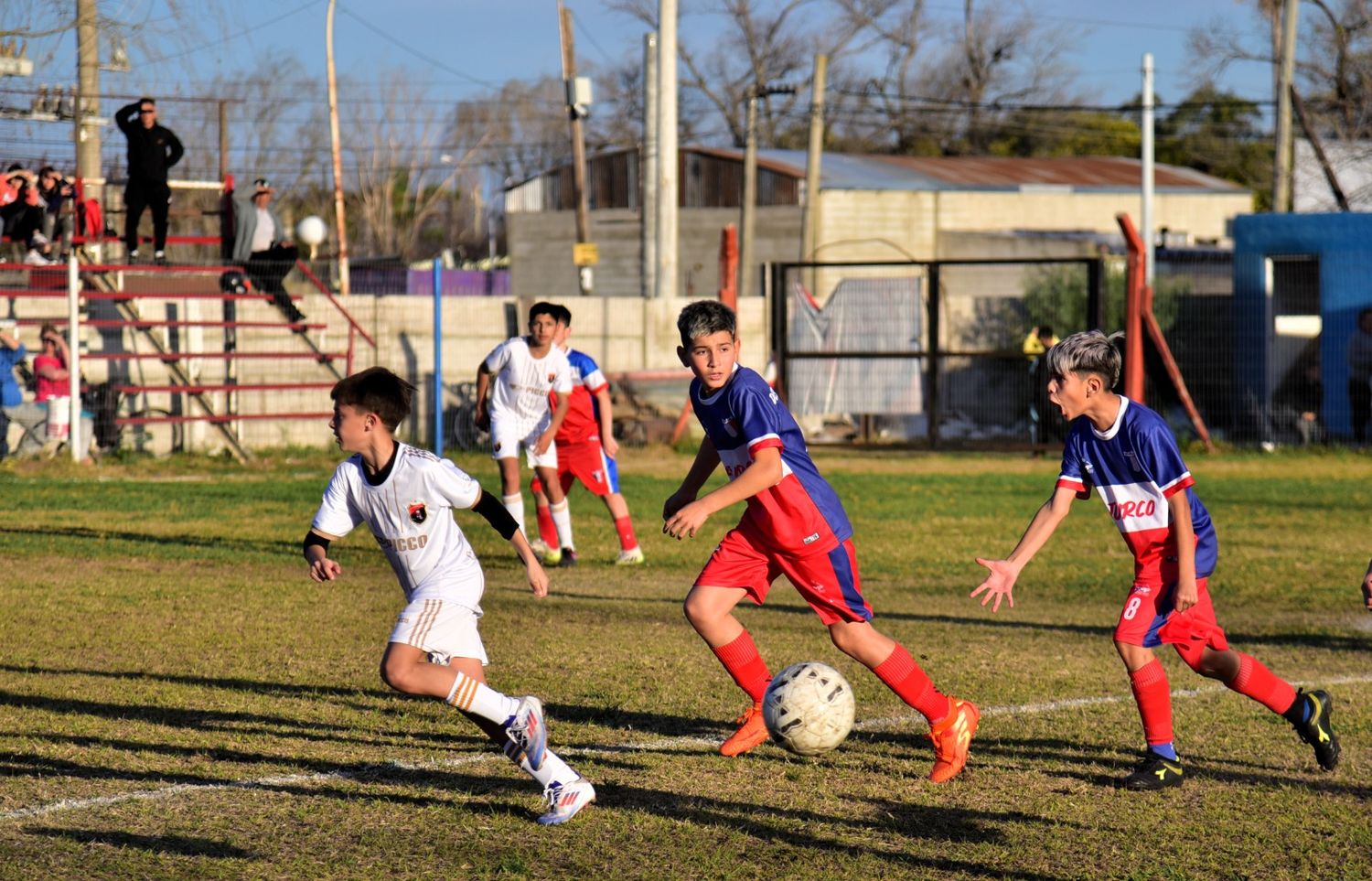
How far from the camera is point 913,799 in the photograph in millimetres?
5234

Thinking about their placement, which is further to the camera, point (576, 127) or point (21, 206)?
point (576, 127)

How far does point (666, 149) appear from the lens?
938 inches

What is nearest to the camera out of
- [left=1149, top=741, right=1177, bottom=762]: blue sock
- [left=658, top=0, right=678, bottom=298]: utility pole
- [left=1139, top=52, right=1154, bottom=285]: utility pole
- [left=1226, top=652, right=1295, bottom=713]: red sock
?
[left=1149, top=741, right=1177, bottom=762]: blue sock

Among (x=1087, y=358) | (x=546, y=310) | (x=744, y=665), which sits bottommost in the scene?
(x=744, y=665)

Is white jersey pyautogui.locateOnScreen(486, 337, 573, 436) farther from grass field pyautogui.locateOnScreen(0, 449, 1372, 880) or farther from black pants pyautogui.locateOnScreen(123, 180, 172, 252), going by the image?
black pants pyautogui.locateOnScreen(123, 180, 172, 252)

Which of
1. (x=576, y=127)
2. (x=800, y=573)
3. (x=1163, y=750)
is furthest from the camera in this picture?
(x=576, y=127)

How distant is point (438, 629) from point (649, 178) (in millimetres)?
22801

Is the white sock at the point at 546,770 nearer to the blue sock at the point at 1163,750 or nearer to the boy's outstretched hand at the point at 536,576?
the boy's outstretched hand at the point at 536,576

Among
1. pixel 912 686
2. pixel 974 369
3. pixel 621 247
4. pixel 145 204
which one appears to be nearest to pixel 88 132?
pixel 145 204

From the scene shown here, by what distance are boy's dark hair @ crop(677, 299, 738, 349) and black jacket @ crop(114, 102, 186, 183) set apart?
1603 cm

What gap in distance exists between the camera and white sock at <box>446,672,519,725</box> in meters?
4.88

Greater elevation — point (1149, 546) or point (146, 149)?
point (146, 149)

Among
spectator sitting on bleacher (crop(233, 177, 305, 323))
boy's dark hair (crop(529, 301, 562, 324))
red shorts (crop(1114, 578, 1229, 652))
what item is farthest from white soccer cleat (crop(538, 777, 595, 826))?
spectator sitting on bleacher (crop(233, 177, 305, 323))

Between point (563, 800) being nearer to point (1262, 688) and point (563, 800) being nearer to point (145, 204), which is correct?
point (1262, 688)
